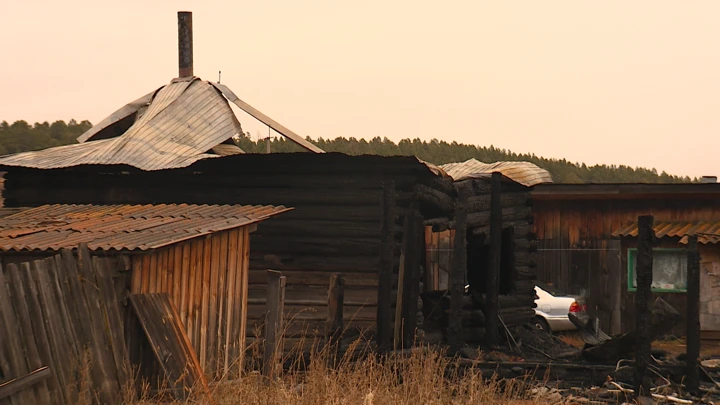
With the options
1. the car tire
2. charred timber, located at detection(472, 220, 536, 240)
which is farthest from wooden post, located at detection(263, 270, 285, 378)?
the car tire

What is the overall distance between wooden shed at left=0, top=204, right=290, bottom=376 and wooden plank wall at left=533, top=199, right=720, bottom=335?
11724 millimetres

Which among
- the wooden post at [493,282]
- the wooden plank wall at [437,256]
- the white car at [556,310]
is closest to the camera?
the wooden post at [493,282]

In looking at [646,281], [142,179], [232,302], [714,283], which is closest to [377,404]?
[232,302]

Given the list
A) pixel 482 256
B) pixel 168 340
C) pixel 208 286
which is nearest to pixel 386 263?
pixel 208 286

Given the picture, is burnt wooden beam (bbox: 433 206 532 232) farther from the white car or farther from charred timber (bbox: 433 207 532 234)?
the white car

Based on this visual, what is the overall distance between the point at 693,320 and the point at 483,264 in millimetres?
7537

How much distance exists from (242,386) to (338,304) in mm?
3136

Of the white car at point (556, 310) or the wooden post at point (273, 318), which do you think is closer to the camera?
the wooden post at point (273, 318)

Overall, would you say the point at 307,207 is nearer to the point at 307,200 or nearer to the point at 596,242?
the point at 307,200

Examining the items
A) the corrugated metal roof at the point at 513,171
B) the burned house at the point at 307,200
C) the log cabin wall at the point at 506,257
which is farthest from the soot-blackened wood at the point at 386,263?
the corrugated metal roof at the point at 513,171

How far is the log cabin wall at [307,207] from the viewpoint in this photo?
15008 millimetres

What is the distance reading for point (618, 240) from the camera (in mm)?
22453

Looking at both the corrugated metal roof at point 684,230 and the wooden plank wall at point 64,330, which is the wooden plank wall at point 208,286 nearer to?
the wooden plank wall at point 64,330

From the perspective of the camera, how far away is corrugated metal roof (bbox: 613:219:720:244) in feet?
66.5
